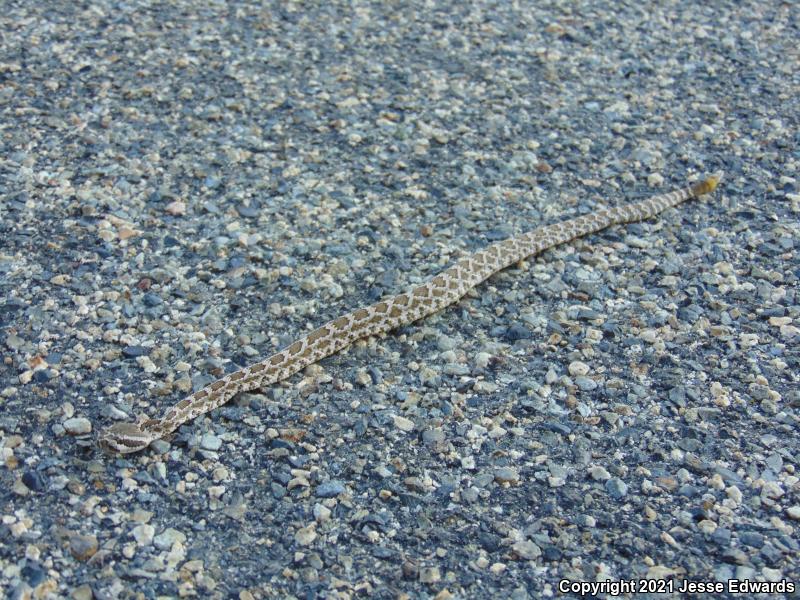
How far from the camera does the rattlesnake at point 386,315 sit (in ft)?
25.3

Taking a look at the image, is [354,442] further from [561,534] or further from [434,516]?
[561,534]

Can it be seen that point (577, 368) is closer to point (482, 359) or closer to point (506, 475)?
point (482, 359)

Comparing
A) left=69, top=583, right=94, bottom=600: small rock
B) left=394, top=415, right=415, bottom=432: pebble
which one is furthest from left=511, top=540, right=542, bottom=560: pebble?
left=69, top=583, right=94, bottom=600: small rock

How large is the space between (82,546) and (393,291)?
163 inches

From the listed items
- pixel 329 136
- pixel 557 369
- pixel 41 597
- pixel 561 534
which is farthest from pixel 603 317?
pixel 41 597

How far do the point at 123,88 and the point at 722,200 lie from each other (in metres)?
7.75

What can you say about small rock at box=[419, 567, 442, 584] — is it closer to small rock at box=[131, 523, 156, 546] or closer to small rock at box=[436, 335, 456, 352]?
small rock at box=[131, 523, 156, 546]

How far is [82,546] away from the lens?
21.8 ft

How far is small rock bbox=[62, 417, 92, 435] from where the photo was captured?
7664mm

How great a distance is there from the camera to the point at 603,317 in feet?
30.9

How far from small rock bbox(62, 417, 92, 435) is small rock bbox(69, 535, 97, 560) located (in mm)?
1144

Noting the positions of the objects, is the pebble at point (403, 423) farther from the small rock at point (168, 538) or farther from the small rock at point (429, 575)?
the small rock at point (168, 538)

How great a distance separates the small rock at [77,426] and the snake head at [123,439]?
222mm

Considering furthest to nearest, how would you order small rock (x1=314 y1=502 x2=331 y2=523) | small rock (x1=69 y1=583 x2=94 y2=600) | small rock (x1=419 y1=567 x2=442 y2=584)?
small rock (x1=314 y1=502 x2=331 y2=523) → small rock (x1=419 y1=567 x2=442 y2=584) → small rock (x1=69 y1=583 x2=94 y2=600)
